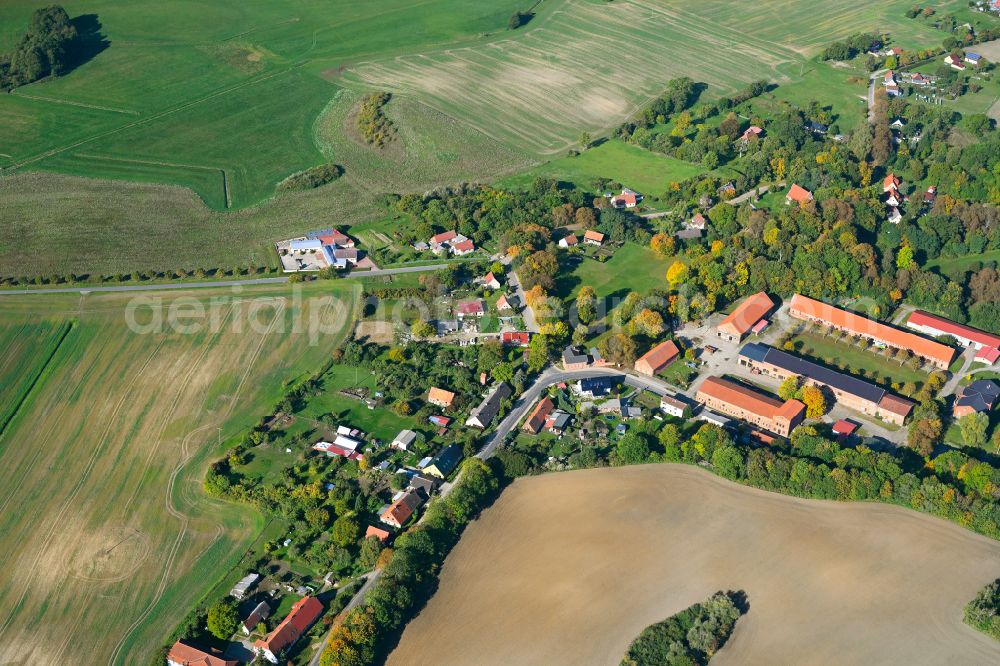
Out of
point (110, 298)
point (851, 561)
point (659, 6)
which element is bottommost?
point (851, 561)

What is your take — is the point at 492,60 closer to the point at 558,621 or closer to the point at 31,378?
the point at 31,378

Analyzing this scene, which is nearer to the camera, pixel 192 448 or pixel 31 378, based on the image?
pixel 192 448

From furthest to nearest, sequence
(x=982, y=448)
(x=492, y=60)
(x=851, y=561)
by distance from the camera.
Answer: (x=492, y=60), (x=982, y=448), (x=851, y=561)

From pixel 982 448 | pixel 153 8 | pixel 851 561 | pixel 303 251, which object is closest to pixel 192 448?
pixel 303 251

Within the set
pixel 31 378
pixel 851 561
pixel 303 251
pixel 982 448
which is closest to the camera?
pixel 851 561

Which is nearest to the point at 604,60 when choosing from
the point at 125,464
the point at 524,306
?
the point at 524,306

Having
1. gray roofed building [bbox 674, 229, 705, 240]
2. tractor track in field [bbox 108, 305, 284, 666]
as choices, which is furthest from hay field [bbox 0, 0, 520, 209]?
gray roofed building [bbox 674, 229, 705, 240]
